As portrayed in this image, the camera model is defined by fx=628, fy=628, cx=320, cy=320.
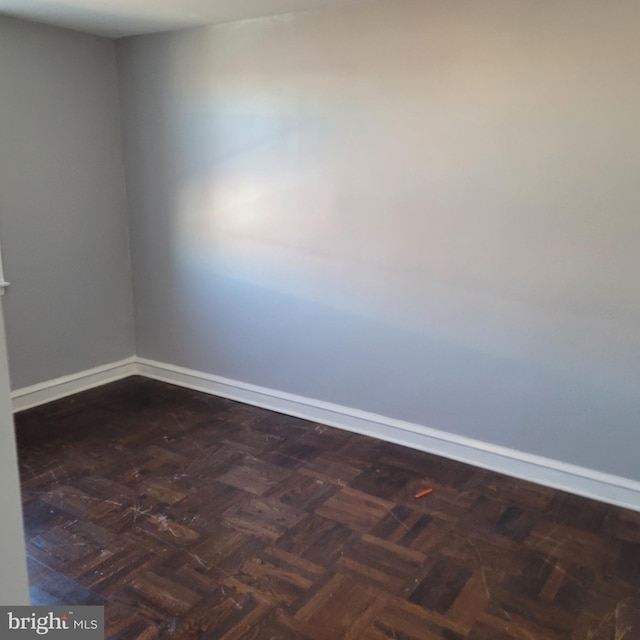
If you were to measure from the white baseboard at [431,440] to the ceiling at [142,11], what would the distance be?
6.37ft

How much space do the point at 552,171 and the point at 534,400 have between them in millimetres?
972

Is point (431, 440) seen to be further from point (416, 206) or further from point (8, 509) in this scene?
point (8, 509)

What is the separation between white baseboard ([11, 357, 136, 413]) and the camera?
349 cm

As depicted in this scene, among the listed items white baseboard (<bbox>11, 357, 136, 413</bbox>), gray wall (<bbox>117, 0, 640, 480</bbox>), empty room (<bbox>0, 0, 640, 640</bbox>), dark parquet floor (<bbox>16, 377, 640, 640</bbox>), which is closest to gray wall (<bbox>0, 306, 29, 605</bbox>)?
empty room (<bbox>0, 0, 640, 640</bbox>)

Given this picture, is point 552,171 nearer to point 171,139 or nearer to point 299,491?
point 299,491

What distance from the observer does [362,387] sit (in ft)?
10.5

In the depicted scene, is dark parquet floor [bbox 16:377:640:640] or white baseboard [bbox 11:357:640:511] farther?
white baseboard [bbox 11:357:640:511]

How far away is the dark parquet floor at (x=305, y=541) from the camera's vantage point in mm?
1937

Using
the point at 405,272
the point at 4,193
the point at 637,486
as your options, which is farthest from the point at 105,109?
the point at 637,486

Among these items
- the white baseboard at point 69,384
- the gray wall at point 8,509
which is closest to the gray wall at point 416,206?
the white baseboard at point 69,384

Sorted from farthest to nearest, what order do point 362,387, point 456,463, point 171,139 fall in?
point 171,139, point 362,387, point 456,463

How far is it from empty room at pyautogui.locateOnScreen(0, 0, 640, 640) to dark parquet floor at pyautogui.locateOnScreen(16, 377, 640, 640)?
0.01 m

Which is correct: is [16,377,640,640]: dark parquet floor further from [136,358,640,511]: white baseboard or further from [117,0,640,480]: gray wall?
[117,0,640,480]: gray wall

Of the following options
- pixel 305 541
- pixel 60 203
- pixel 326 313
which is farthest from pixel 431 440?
pixel 60 203
